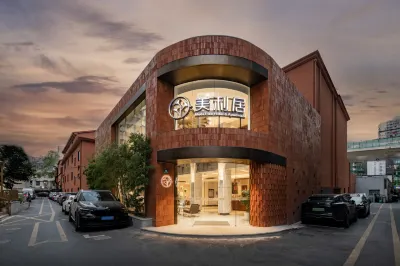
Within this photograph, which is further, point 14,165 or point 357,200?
point 14,165

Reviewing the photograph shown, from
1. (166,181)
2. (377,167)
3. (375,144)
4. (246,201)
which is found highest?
(375,144)

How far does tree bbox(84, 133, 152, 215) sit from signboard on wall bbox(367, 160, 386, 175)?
3152 inches

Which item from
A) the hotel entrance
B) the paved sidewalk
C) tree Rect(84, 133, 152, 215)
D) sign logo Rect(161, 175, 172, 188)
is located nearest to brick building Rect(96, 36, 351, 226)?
sign logo Rect(161, 175, 172, 188)

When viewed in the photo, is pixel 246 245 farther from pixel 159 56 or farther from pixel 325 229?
pixel 159 56

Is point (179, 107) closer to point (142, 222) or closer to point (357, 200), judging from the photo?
point (142, 222)

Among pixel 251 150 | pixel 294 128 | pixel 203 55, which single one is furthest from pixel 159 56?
pixel 294 128

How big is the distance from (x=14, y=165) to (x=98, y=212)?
70507mm

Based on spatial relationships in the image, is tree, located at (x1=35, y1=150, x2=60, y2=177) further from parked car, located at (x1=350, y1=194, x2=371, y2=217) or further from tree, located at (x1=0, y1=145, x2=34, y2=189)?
parked car, located at (x1=350, y1=194, x2=371, y2=217)

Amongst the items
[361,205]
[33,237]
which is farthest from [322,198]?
[33,237]

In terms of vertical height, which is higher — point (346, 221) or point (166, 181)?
point (166, 181)

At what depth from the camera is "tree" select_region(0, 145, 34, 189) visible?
7288cm

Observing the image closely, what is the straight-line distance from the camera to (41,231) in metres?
13.6

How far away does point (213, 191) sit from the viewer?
21.0 meters

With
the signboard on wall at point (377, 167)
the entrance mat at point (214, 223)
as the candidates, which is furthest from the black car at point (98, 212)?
the signboard on wall at point (377, 167)
